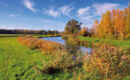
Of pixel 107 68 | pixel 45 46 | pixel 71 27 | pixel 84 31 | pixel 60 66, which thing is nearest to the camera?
pixel 107 68

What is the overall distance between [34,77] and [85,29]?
33.5m

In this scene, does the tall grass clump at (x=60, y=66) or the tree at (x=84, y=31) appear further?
→ the tree at (x=84, y=31)

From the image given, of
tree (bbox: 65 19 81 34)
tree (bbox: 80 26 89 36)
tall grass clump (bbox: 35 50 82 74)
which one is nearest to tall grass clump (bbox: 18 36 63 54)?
tall grass clump (bbox: 35 50 82 74)

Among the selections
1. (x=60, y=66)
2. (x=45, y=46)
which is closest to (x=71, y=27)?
(x=45, y=46)

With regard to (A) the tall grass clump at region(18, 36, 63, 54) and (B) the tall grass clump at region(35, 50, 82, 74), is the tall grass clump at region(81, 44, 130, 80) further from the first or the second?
(A) the tall grass clump at region(18, 36, 63, 54)

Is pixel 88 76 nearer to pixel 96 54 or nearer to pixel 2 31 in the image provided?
pixel 96 54

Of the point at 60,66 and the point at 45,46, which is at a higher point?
the point at 45,46

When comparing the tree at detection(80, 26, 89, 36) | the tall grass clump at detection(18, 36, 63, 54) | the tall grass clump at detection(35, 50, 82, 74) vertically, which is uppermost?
the tree at detection(80, 26, 89, 36)

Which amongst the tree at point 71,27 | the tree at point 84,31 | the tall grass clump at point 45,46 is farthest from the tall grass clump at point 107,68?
the tree at point 71,27

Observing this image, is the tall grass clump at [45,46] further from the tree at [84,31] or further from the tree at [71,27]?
the tree at [71,27]

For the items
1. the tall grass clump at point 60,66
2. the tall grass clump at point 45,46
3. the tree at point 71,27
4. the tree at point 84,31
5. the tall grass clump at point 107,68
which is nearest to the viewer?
the tall grass clump at point 107,68

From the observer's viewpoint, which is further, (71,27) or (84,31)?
(71,27)

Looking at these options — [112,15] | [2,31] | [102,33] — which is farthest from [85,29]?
[2,31]

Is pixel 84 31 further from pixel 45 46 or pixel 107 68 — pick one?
pixel 107 68
